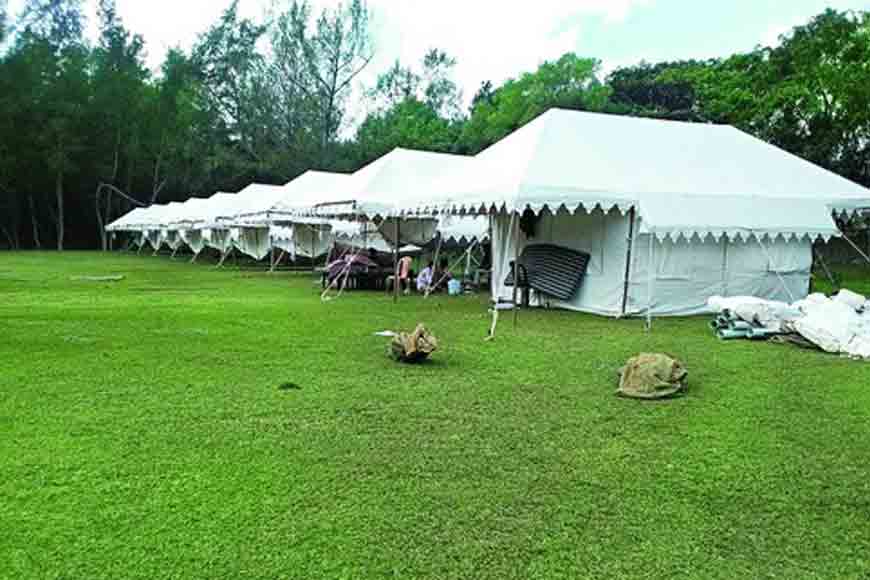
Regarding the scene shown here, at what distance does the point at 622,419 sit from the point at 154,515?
9.52 ft

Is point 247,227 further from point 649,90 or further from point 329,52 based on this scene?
point 649,90

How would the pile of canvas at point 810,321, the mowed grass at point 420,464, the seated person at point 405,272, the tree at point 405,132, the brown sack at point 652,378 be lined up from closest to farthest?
the mowed grass at point 420,464 → the brown sack at point 652,378 → the pile of canvas at point 810,321 → the seated person at point 405,272 → the tree at point 405,132

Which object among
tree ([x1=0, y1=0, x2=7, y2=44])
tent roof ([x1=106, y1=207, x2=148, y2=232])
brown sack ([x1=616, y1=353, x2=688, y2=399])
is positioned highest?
tree ([x1=0, y1=0, x2=7, y2=44])

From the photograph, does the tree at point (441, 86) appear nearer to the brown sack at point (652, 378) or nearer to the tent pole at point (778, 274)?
the tent pole at point (778, 274)

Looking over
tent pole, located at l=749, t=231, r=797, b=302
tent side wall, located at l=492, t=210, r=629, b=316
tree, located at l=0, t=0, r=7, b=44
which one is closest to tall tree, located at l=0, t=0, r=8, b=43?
tree, located at l=0, t=0, r=7, b=44

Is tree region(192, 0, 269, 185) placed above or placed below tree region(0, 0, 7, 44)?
above

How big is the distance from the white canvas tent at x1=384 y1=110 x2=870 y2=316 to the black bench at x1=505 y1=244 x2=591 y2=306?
141mm

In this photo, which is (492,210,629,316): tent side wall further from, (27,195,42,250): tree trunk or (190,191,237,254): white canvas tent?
(27,195,42,250): tree trunk

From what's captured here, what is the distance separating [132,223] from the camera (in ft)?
108

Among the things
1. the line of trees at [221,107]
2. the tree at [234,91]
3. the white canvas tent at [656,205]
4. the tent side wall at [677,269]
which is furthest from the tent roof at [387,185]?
the tree at [234,91]

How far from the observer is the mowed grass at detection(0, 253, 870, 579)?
2.71m

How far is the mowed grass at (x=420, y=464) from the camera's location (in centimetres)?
271

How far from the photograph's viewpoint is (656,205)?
9750mm

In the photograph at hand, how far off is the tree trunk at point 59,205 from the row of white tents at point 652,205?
28916mm
